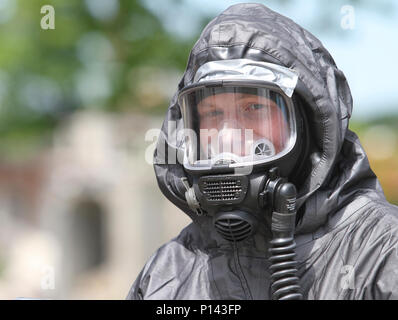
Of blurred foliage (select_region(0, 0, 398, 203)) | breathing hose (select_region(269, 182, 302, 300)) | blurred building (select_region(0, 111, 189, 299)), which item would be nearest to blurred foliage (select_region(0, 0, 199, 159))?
blurred foliage (select_region(0, 0, 398, 203))

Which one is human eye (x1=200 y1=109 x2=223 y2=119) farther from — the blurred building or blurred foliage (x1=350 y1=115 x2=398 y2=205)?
the blurred building

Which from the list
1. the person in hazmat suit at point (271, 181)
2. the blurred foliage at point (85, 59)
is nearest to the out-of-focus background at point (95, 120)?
the blurred foliage at point (85, 59)

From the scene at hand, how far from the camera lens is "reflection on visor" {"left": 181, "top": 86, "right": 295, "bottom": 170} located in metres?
2.63

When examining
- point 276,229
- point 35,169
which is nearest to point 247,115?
point 276,229

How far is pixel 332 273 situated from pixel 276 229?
0.83 ft

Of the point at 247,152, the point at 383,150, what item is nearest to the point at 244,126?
the point at 247,152

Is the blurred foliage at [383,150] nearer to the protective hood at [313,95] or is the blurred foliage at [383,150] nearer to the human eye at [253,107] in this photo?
the protective hood at [313,95]

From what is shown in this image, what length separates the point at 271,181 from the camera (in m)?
2.57

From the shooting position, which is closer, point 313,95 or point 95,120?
point 313,95

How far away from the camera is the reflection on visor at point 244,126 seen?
2.63 meters

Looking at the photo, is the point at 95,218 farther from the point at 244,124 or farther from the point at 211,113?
the point at 244,124

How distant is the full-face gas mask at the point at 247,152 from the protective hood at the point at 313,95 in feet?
0.19

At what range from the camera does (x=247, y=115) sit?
270 centimetres
